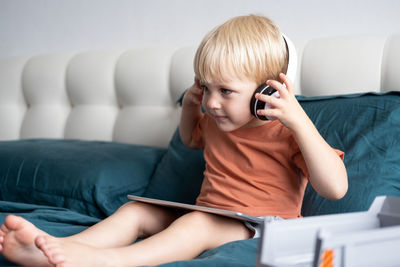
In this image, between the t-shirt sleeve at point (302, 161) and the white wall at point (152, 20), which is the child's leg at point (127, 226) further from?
the white wall at point (152, 20)

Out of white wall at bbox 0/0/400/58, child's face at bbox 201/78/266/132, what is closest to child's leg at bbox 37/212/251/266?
child's face at bbox 201/78/266/132

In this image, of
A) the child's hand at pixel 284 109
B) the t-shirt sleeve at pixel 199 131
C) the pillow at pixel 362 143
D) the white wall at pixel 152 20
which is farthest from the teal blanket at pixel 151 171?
the white wall at pixel 152 20

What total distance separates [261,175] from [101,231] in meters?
0.38

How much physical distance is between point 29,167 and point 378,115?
1053 millimetres

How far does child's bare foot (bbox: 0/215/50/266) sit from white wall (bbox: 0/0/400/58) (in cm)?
125

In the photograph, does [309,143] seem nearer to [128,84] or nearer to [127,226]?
[127,226]

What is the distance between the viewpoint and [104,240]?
0.93m

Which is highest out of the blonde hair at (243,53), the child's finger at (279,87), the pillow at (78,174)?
the blonde hair at (243,53)

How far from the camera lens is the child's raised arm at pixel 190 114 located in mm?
1219

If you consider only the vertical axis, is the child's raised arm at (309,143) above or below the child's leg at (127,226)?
above

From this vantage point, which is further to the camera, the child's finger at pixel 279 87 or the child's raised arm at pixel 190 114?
the child's raised arm at pixel 190 114

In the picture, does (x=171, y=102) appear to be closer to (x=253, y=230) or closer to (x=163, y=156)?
(x=163, y=156)

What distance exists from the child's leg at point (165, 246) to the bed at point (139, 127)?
0.18ft

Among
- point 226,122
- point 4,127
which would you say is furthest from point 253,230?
point 4,127
